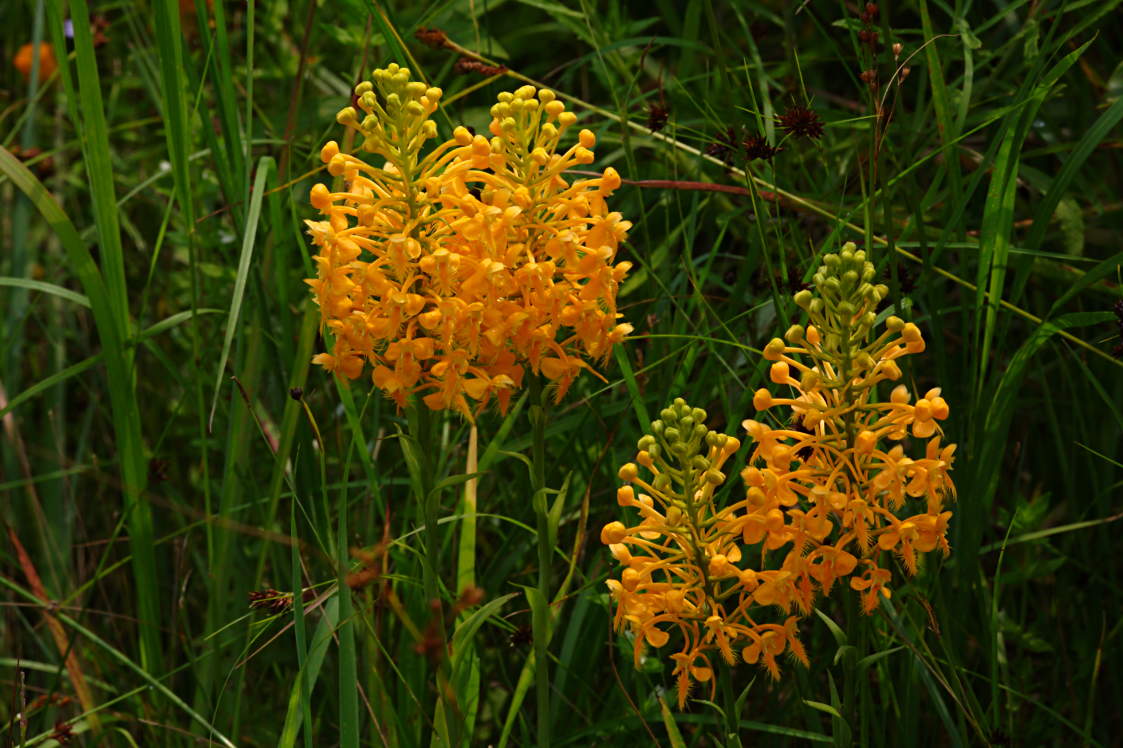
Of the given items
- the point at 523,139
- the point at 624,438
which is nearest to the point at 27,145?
the point at 624,438

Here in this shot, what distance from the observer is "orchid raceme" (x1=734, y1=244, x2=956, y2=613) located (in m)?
1.68

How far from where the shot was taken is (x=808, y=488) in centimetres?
169

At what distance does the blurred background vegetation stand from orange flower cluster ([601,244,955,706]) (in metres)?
0.13

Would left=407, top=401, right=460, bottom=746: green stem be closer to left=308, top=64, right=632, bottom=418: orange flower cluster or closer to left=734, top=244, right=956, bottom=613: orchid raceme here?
left=308, top=64, right=632, bottom=418: orange flower cluster

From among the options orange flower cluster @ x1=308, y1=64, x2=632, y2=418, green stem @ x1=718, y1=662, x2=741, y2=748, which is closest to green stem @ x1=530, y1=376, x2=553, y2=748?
orange flower cluster @ x1=308, y1=64, x2=632, y2=418

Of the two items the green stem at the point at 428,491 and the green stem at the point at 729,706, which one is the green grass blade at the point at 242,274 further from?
the green stem at the point at 729,706

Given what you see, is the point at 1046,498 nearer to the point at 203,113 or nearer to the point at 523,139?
the point at 523,139

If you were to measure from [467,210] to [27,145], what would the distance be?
2.19 meters

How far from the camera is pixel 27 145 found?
3.51 metres

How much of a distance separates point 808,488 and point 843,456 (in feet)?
0.23

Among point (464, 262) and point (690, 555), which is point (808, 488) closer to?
point (690, 555)

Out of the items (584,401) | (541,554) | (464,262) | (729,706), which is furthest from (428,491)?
(584,401)

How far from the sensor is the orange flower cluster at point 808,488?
1.69 m

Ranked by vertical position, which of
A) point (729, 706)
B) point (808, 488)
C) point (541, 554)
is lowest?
point (729, 706)
